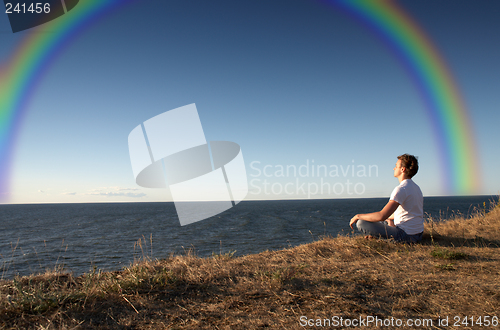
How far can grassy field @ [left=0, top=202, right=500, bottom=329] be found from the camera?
246cm

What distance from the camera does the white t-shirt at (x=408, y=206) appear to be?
4898 mm

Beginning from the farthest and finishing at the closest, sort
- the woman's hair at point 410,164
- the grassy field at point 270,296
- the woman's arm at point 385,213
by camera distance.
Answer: the woman's hair at point 410,164 < the woman's arm at point 385,213 < the grassy field at point 270,296

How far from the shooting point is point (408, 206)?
198 inches

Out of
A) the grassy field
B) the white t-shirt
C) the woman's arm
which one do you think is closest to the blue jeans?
the white t-shirt

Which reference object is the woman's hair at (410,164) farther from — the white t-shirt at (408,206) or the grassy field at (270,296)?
the grassy field at (270,296)

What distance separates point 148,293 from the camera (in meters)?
3.11

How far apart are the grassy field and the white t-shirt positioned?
0.80 meters

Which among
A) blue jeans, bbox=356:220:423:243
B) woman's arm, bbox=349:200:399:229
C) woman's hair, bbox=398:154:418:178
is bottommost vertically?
blue jeans, bbox=356:220:423:243

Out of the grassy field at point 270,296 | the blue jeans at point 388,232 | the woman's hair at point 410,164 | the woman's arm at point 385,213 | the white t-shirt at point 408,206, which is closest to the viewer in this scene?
the grassy field at point 270,296

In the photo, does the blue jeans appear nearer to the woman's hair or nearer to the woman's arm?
the woman's arm

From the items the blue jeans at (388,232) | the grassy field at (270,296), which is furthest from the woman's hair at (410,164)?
the grassy field at (270,296)

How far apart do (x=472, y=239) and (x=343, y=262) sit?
3.54m

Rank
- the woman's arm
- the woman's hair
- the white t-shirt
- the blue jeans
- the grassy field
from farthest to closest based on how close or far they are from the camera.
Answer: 1. the blue jeans
2. the woman's hair
3. the white t-shirt
4. the woman's arm
5. the grassy field

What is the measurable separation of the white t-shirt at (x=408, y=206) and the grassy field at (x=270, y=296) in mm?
797
